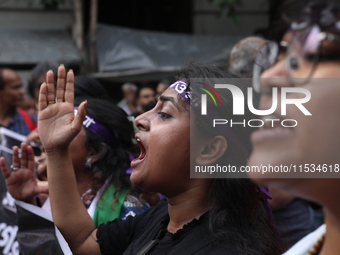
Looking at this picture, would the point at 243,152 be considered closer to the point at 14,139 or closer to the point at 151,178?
the point at 151,178

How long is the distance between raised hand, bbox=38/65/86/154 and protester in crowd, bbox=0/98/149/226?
44cm

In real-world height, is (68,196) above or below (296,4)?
below

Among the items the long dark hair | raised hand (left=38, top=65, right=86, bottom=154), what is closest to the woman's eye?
the long dark hair

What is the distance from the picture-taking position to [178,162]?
6.89 feet

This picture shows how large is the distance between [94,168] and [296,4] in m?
1.91

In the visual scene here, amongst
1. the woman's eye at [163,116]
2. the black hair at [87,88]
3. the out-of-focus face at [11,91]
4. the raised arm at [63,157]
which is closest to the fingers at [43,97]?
the raised arm at [63,157]

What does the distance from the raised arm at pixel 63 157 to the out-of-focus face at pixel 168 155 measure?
1.29 feet

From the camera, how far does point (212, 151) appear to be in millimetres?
2117

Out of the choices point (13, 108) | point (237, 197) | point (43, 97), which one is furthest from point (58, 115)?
point (13, 108)

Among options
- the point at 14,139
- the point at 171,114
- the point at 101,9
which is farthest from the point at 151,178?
the point at 101,9

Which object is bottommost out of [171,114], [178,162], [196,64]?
[178,162]

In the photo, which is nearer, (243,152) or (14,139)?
(243,152)

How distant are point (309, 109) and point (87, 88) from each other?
2348 millimetres

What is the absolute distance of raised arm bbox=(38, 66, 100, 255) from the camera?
2.38 m
